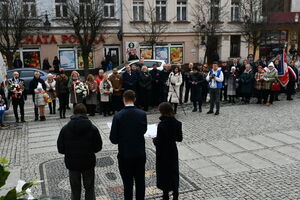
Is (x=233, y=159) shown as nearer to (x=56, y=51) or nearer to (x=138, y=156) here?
(x=138, y=156)

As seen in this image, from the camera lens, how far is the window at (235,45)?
31.4 metres

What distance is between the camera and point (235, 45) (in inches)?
1245

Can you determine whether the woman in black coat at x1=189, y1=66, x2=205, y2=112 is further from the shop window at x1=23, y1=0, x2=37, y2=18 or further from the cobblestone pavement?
the shop window at x1=23, y1=0, x2=37, y2=18

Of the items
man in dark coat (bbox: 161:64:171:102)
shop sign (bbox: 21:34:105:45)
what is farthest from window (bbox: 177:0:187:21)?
man in dark coat (bbox: 161:64:171:102)

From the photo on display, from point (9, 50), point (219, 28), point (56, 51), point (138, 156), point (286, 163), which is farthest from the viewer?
point (219, 28)

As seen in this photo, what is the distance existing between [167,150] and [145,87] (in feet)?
25.2

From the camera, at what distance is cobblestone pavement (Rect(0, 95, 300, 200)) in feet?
19.9

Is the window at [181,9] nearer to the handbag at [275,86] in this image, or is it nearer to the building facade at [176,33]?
the building facade at [176,33]

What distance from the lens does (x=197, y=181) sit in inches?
255

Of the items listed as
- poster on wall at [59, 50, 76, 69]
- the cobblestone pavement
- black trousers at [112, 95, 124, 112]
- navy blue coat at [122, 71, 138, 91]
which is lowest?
the cobblestone pavement

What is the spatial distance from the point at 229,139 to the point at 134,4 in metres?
21.4

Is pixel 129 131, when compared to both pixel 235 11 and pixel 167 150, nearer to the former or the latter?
pixel 167 150

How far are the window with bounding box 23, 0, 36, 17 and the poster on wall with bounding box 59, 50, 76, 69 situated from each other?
12.5 feet

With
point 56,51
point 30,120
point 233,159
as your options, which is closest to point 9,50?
point 56,51
